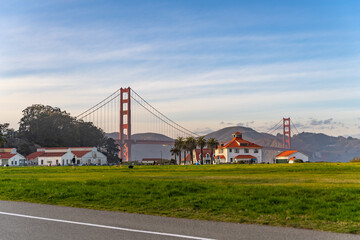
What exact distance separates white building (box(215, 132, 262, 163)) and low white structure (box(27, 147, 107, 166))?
4793 centimetres

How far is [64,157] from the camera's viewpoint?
14325 centimetres

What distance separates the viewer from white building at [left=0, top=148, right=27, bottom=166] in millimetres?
139500

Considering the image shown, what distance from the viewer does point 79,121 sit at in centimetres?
18250

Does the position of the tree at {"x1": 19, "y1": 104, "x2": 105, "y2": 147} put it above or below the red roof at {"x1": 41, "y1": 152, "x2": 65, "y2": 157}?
above

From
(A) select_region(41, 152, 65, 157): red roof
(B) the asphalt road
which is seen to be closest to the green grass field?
(B) the asphalt road

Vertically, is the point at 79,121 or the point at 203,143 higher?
the point at 79,121

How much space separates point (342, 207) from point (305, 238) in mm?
4351

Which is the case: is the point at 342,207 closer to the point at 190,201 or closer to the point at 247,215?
the point at 247,215

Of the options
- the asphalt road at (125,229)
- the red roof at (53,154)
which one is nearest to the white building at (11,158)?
the red roof at (53,154)

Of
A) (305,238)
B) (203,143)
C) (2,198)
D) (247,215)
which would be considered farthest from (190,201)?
(203,143)

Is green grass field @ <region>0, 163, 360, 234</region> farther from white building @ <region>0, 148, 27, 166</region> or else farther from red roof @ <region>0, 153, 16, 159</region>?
red roof @ <region>0, 153, 16, 159</region>

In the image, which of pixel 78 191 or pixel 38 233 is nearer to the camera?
pixel 38 233

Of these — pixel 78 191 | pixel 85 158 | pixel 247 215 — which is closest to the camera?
pixel 247 215

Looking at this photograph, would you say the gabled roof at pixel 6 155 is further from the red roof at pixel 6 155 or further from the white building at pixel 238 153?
the white building at pixel 238 153
